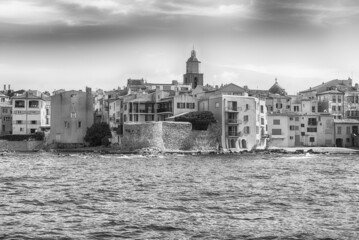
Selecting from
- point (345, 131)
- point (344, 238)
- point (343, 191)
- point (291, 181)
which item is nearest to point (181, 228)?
point (344, 238)

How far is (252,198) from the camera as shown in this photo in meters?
28.2

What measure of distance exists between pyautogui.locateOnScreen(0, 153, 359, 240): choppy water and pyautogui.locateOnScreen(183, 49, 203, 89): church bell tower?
8438cm

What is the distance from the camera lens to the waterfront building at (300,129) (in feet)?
303

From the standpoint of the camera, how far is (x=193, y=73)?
124875 millimetres

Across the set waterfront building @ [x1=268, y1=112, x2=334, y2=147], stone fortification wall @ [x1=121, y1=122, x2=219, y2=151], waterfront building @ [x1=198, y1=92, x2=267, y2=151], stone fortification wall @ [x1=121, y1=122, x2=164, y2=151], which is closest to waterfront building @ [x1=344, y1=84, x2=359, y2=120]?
waterfront building @ [x1=268, y1=112, x2=334, y2=147]

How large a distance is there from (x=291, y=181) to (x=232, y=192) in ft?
25.8

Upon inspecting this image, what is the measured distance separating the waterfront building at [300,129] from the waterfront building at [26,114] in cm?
3914

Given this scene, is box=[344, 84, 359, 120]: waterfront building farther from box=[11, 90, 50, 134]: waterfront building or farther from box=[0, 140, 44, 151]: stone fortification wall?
box=[0, 140, 44, 151]: stone fortification wall

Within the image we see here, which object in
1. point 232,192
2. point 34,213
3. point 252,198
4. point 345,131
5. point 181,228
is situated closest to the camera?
point 181,228

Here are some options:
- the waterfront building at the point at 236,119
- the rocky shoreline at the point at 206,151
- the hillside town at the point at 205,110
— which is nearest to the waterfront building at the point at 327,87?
the hillside town at the point at 205,110

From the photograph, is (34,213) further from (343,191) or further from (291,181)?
(291,181)

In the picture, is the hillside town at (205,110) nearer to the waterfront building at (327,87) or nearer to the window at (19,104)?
the window at (19,104)

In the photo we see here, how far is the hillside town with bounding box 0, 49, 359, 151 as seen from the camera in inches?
3184

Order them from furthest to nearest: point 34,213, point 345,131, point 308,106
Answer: point 308,106 < point 345,131 < point 34,213
